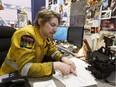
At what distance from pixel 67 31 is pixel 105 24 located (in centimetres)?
74

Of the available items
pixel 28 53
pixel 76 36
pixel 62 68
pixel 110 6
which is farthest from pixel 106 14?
pixel 28 53

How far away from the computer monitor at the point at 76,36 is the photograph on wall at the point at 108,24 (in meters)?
0.27

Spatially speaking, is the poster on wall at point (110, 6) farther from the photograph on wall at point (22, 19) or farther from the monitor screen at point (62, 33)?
the photograph on wall at point (22, 19)

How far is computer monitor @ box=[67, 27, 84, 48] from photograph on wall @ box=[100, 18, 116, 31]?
0.27 m

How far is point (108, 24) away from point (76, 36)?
495mm

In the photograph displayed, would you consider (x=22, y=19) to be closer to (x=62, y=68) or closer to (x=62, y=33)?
(x=62, y=33)

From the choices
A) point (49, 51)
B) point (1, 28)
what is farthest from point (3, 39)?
point (49, 51)

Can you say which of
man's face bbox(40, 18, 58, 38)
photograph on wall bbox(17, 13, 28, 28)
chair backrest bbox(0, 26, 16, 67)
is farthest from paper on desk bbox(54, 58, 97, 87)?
photograph on wall bbox(17, 13, 28, 28)

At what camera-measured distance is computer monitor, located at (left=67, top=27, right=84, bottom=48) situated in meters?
1.80

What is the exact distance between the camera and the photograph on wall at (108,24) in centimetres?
152

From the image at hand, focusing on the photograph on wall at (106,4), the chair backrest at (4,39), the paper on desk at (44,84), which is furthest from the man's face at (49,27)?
the photograph on wall at (106,4)

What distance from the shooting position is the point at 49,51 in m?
1.36

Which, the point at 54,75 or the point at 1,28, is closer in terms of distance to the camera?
the point at 54,75

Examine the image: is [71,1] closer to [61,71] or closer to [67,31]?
[67,31]
